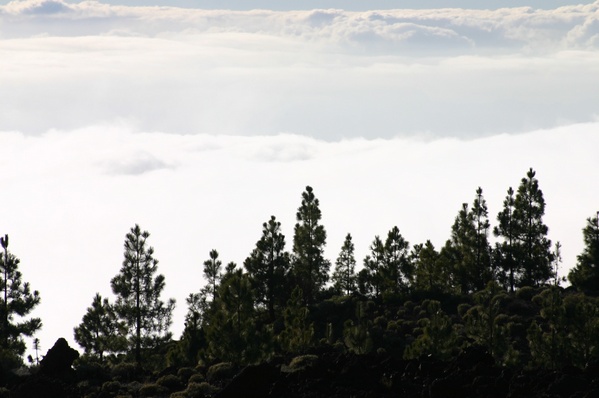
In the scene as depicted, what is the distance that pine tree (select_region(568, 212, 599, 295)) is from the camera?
83.2 metres

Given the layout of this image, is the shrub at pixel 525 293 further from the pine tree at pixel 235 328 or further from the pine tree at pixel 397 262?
the pine tree at pixel 235 328

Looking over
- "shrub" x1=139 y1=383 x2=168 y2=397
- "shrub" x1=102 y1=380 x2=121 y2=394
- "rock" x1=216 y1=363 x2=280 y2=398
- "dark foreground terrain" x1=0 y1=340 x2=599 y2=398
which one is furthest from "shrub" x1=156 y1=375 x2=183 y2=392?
"rock" x1=216 y1=363 x2=280 y2=398

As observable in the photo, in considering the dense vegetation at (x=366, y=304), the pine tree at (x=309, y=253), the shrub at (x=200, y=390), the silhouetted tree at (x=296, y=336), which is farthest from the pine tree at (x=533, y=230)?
the shrub at (x=200, y=390)

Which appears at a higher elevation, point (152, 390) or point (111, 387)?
point (111, 387)

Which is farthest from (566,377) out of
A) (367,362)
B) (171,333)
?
Result: (171,333)

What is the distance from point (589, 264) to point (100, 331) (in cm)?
4607

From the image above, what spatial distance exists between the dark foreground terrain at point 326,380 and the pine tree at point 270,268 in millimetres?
27194

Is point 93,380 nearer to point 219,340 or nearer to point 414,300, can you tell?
point 219,340

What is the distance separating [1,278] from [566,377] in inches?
1659

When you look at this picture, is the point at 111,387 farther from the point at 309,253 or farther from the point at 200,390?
the point at 309,253

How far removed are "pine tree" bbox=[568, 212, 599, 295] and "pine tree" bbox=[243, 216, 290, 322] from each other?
91.9 feet

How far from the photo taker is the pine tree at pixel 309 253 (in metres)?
82.3

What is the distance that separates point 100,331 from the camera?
66.8 metres

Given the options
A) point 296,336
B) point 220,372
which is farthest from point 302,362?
point 296,336
